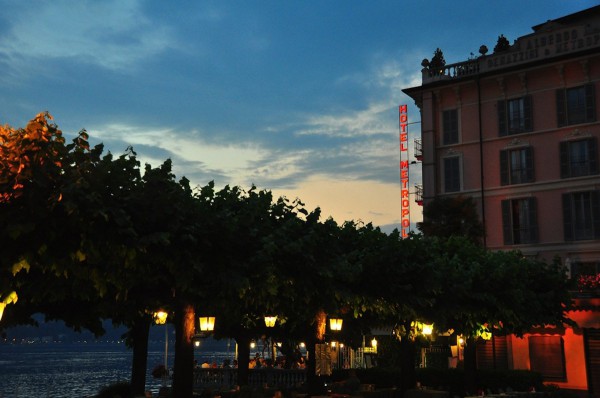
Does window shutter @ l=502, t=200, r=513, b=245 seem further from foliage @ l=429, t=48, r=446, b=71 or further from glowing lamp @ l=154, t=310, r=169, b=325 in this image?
glowing lamp @ l=154, t=310, r=169, b=325

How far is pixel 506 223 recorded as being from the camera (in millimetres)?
40500

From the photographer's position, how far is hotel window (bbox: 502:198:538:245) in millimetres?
39656

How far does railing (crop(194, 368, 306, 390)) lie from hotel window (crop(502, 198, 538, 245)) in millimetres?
15509

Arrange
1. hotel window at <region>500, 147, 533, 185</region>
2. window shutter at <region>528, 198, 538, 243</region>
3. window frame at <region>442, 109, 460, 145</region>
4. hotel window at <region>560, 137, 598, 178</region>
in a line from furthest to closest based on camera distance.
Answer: window frame at <region>442, 109, 460, 145</region> → hotel window at <region>500, 147, 533, 185</region> → window shutter at <region>528, 198, 538, 243</region> → hotel window at <region>560, 137, 598, 178</region>

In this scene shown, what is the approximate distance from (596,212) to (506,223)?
4992 mm

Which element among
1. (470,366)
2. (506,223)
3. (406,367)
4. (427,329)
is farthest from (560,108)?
(427,329)

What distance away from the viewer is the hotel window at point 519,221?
130ft

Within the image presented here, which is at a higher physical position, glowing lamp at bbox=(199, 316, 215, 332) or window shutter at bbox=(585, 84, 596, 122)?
window shutter at bbox=(585, 84, 596, 122)

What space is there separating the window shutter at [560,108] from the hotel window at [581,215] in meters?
4.20

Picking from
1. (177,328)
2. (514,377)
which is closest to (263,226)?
(177,328)

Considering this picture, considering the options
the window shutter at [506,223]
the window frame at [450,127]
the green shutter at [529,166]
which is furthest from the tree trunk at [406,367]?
the window frame at [450,127]

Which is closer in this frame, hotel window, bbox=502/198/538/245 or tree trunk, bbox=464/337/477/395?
tree trunk, bbox=464/337/477/395

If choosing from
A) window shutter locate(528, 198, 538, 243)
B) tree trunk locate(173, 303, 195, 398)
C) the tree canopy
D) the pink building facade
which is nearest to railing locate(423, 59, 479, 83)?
the pink building facade

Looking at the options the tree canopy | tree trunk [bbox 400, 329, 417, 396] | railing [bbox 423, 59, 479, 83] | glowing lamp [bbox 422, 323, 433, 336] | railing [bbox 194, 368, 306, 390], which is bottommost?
railing [bbox 194, 368, 306, 390]
